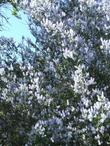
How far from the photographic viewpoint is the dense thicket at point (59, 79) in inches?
293

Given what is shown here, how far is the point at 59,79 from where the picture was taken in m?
8.42

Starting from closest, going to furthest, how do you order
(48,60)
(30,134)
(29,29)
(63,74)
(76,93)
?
(30,134)
(76,93)
(63,74)
(48,60)
(29,29)

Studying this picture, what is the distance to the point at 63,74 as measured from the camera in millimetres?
8406

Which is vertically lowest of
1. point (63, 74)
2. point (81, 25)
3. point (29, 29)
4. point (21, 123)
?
point (21, 123)

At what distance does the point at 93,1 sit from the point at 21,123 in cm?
330

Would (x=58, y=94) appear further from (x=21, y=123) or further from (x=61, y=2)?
(x=61, y=2)

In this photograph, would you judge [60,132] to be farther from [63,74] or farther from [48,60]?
[48,60]

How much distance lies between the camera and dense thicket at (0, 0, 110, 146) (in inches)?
293

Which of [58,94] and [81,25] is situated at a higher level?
[81,25]

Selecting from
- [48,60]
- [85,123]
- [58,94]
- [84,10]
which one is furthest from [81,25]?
[85,123]

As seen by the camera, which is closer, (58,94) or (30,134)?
(30,134)

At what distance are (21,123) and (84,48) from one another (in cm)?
206

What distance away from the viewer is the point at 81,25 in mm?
9039

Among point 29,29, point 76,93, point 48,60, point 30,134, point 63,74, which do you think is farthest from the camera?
point 29,29
